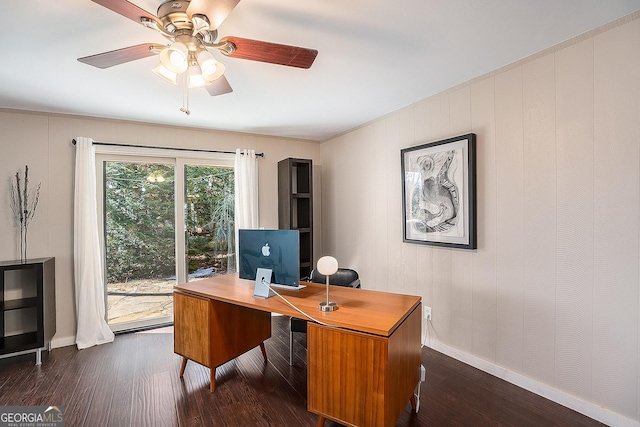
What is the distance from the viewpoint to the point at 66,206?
3193 millimetres

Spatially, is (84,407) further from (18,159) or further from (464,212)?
(464,212)

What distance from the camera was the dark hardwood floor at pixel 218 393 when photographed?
197 centimetres

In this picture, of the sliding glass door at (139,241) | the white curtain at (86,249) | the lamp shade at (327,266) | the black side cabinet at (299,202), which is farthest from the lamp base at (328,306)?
the white curtain at (86,249)

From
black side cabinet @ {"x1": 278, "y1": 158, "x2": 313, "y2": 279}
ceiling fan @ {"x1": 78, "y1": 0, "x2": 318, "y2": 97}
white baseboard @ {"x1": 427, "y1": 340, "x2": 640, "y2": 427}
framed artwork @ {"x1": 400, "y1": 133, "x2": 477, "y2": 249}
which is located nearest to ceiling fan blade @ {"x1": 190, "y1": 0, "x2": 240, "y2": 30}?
ceiling fan @ {"x1": 78, "y1": 0, "x2": 318, "y2": 97}

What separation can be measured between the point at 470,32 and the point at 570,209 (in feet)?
4.14

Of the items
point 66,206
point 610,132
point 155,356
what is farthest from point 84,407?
point 610,132

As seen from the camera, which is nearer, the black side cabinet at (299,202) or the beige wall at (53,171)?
the beige wall at (53,171)

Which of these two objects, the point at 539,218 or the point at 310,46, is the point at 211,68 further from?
the point at 539,218

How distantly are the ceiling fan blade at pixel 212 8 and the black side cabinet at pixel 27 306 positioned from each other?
9.37ft

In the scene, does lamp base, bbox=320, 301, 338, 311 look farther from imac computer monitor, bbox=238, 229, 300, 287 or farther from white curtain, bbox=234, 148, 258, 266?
white curtain, bbox=234, 148, 258, 266

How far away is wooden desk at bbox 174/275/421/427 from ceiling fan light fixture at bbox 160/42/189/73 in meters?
1.41

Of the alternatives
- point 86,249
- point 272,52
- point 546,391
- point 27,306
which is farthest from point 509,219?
point 27,306

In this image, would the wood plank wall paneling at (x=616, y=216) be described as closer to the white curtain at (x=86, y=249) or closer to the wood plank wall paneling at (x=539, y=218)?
the wood plank wall paneling at (x=539, y=218)

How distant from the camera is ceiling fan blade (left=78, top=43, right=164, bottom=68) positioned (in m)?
1.52
